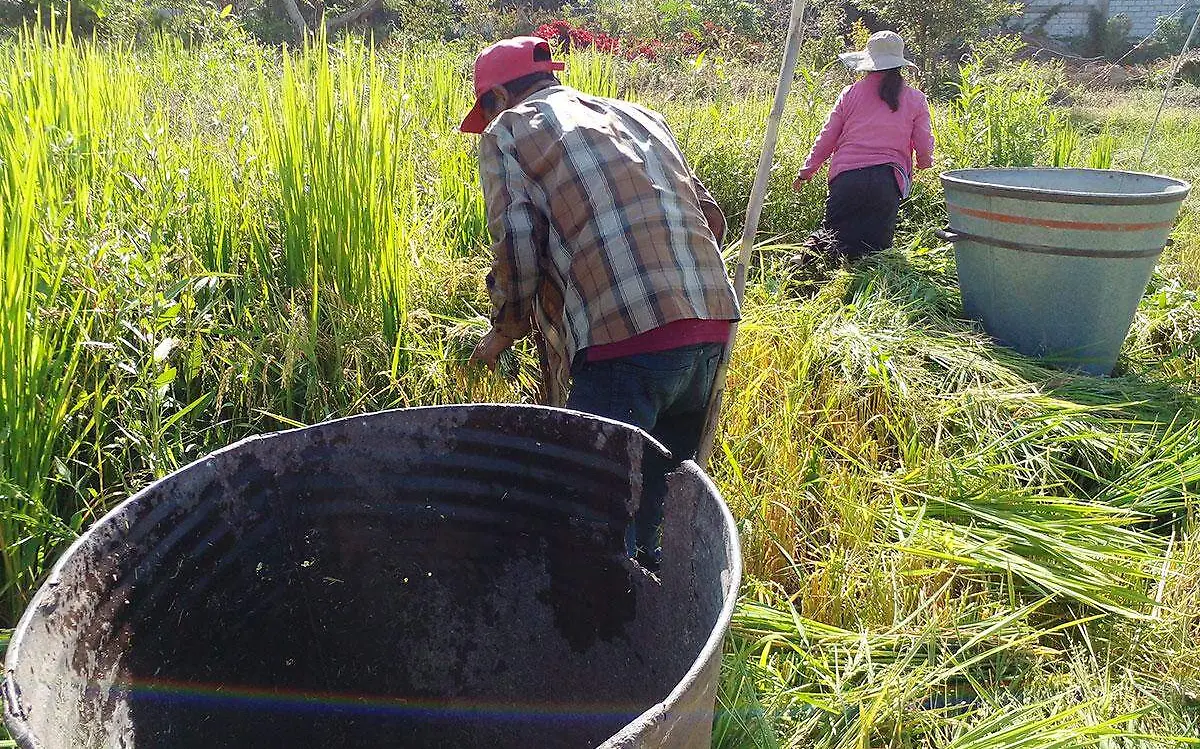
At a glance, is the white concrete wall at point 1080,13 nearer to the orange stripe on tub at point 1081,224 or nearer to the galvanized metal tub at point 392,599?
the orange stripe on tub at point 1081,224

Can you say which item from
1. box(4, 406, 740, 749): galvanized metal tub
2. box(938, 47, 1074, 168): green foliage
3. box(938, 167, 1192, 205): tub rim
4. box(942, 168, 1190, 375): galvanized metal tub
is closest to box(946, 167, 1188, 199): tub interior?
box(942, 168, 1190, 375): galvanized metal tub

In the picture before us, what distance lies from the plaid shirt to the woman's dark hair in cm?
282

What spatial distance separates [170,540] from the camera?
46.0 inches

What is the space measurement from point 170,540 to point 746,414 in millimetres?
1800

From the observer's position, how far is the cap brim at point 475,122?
6.92ft

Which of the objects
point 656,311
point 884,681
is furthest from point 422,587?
point 884,681

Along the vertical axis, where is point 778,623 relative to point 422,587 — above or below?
below

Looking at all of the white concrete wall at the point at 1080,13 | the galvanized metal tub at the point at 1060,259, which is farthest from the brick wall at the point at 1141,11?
the galvanized metal tub at the point at 1060,259

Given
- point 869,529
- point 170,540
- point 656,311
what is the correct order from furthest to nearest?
point 869,529
point 656,311
point 170,540

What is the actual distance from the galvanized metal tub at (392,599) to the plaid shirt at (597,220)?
0.62m

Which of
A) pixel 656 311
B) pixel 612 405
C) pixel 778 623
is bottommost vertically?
pixel 778 623

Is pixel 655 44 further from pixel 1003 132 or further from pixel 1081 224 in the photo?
pixel 1081 224

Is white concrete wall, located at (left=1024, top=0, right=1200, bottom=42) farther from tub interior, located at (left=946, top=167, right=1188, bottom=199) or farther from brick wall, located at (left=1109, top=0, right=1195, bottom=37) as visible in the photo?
tub interior, located at (left=946, top=167, right=1188, bottom=199)

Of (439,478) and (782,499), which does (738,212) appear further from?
(439,478)
